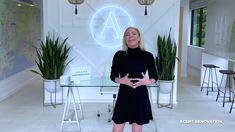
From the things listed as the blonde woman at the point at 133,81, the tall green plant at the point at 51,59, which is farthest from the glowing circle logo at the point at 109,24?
the blonde woman at the point at 133,81

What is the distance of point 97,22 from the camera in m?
5.29

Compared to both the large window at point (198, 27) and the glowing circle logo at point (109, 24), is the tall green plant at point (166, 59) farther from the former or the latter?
the large window at point (198, 27)

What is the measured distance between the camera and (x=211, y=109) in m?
5.04

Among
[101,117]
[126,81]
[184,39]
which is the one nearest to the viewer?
[126,81]

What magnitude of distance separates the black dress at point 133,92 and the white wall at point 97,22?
9.04ft

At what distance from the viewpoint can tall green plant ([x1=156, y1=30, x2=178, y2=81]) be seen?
5.01m

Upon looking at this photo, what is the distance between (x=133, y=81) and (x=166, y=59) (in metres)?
2.57

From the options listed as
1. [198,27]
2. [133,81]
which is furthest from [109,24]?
[198,27]

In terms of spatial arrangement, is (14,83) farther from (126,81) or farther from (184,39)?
(184,39)

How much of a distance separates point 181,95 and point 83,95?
2.12 meters

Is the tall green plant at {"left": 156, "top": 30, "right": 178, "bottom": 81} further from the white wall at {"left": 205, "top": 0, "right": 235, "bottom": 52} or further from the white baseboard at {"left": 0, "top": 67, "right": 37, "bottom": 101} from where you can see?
the white baseboard at {"left": 0, "top": 67, "right": 37, "bottom": 101}

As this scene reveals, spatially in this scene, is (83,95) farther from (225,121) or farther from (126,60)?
(126,60)

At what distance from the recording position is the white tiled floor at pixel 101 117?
402 cm

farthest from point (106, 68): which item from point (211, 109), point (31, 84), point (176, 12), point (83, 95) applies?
point (31, 84)
